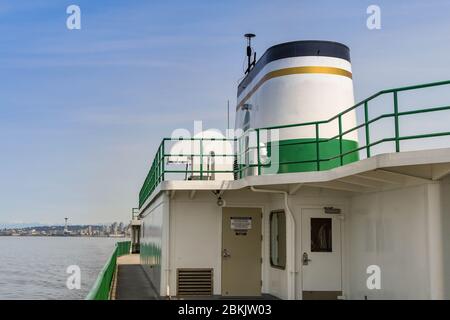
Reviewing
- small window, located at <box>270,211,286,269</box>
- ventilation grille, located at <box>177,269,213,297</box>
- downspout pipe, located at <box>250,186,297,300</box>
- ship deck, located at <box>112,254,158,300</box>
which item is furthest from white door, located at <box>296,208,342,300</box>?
ship deck, located at <box>112,254,158,300</box>

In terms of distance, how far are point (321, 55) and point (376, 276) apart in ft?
17.1

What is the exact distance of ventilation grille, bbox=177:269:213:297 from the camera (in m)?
13.0

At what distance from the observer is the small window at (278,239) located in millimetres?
12547

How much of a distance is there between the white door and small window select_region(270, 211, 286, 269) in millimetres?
523

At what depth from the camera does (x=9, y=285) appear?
3847 centimetres

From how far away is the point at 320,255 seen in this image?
12.1 meters

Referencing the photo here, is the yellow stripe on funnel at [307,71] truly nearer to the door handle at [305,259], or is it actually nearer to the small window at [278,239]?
the small window at [278,239]

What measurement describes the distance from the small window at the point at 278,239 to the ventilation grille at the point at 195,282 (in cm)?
152

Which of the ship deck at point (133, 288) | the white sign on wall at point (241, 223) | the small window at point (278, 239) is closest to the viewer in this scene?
the small window at point (278, 239)

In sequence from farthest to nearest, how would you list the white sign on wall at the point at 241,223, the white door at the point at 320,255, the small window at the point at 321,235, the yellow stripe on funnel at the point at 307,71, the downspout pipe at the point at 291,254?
the white sign on wall at the point at 241,223 → the yellow stripe on funnel at the point at 307,71 → the small window at the point at 321,235 → the white door at the point at 320,255 → the downspout pipe at the point at 291,254

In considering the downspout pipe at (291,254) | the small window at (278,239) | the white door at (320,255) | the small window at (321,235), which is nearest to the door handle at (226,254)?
the small window at (278,239)

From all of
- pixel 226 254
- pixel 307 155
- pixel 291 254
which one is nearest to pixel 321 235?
pixel 291 254

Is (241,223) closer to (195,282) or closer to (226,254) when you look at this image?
(226,254)
